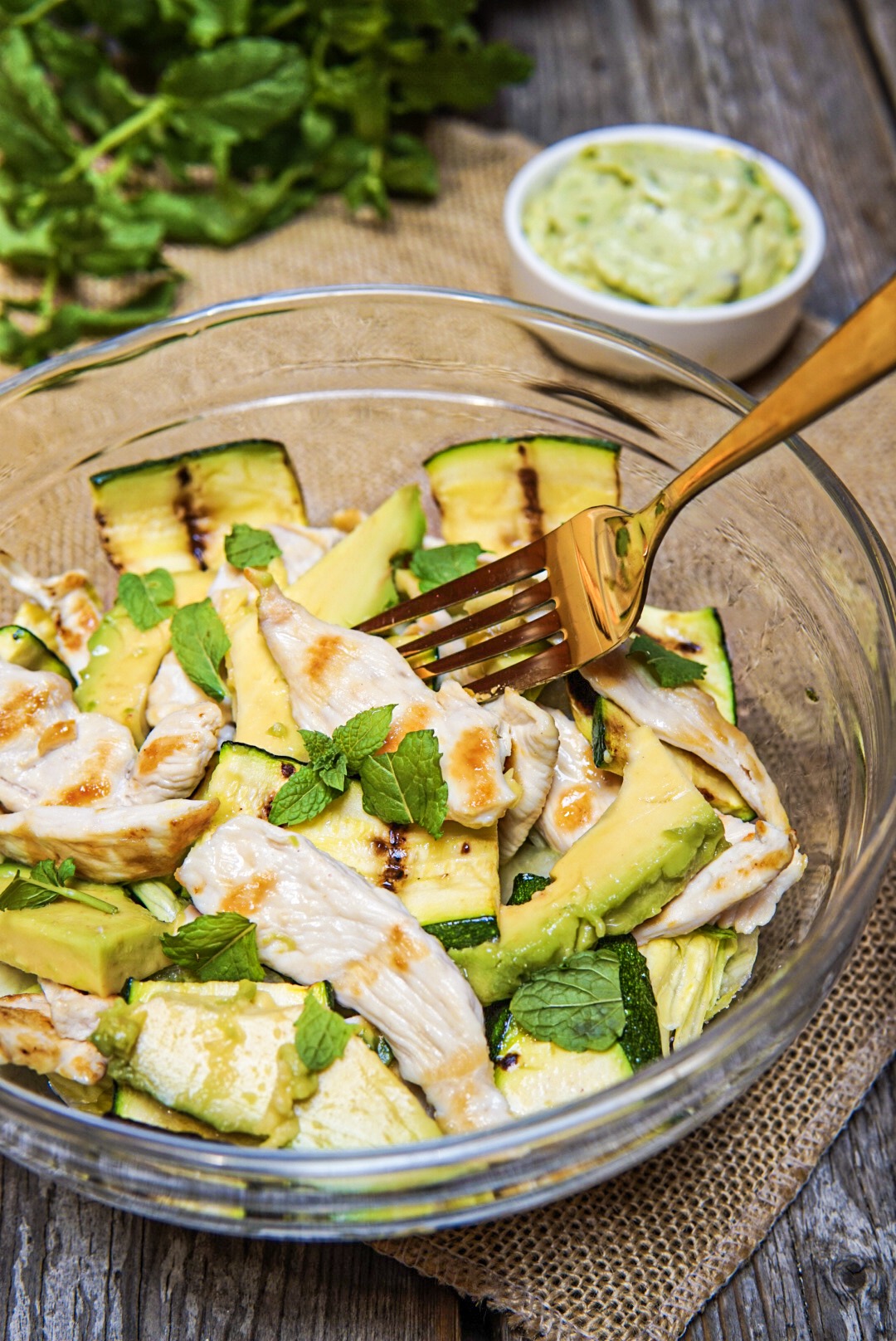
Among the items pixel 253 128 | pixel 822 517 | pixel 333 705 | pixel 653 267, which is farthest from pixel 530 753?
pixel 253 128

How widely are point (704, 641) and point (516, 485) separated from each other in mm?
510

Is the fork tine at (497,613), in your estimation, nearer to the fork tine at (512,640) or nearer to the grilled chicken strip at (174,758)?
the fork tine at (512,640)

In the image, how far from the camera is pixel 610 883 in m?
1.79

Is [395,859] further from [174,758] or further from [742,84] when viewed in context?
[742,84]

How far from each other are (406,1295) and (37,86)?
3236 mm

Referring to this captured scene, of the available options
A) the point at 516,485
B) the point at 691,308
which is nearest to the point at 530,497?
the point at 516,485

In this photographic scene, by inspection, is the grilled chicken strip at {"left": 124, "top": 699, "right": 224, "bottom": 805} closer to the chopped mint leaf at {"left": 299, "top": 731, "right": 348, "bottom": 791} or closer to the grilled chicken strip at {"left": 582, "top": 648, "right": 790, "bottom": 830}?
the chopped mint leaf at {"left": 299, "top": 731, "right": 348, "bottom": 791}

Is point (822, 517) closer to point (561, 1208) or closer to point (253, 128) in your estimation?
point (561, 1208)

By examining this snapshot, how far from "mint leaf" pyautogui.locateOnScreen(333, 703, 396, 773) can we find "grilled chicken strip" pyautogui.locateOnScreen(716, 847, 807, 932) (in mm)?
656

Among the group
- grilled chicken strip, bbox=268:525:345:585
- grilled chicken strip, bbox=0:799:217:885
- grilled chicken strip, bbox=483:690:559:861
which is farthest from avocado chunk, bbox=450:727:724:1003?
grilled chicken strip, bbox=268:525:345:585

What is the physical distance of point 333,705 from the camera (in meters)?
1.99

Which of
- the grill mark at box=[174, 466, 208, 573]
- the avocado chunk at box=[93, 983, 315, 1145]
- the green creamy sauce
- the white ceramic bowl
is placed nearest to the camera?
the avocado chunk at box=[93, 983, 315, 1145]

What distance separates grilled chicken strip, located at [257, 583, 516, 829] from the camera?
187cm

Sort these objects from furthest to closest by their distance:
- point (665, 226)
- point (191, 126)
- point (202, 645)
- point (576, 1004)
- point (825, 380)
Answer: point (191, 126) < point (665, 226) < point (202, 645) < point (576, 1004) < point (825, 380)
